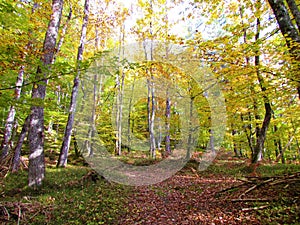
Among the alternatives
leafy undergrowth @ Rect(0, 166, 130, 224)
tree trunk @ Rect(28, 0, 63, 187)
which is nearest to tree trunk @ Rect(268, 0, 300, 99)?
leafy undergrowth @ Rect(0, 166, 130, 224)

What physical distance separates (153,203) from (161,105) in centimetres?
987

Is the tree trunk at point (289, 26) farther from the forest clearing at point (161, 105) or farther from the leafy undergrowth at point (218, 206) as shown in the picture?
the leafy undergrowth at point (218, 206)

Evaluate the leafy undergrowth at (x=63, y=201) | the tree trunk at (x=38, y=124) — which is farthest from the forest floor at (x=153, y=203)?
the tree trunk at (x=38, y=124)

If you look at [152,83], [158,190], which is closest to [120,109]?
[152,83]

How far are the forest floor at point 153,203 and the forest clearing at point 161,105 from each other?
27 millimetres

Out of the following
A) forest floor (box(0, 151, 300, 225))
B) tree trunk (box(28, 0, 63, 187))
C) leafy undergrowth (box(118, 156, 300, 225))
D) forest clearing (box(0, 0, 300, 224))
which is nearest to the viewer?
leafy undergrowth (box(118, 156, 300, 225))

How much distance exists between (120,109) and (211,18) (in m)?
10.3

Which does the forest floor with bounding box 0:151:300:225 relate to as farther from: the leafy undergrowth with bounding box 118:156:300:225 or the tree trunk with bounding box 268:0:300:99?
the tree trunk with bounding box 268:0:300:99

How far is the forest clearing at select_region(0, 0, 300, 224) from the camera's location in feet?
12.8

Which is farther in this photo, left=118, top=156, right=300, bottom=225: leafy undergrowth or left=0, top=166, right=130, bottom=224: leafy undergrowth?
left=0, top=166, right=130, bottom=224: leafy undergrowth

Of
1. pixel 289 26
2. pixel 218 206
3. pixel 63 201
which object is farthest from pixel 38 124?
pixel 289 26

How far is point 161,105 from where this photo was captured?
14.5 metres

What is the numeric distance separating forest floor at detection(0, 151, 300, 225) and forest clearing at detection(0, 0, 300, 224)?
0.03 metres

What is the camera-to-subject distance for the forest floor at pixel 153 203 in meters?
3.70
